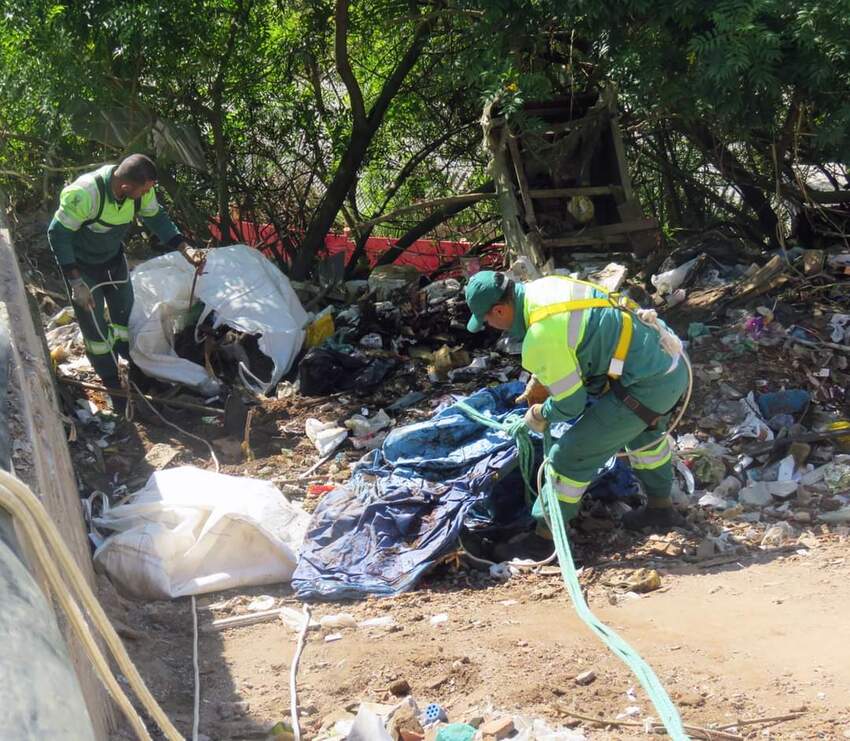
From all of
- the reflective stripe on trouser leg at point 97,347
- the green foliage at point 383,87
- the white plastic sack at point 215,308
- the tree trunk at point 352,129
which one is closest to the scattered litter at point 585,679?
the green foliage at point 383,87

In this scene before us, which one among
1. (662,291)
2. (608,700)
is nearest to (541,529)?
(608,700)

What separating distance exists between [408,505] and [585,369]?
1150 mm

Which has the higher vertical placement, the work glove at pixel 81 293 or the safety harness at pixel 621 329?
the work glove at pixel 81 293

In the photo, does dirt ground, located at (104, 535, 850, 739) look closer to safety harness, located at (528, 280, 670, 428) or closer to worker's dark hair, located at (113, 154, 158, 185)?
safety harness, located at (528, 280, 670, 428)

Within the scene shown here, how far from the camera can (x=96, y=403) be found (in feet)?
24.5

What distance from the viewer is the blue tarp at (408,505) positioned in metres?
4.93

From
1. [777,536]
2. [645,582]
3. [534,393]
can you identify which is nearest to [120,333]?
[534,393]

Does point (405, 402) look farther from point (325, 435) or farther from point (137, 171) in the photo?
point (137, 171)

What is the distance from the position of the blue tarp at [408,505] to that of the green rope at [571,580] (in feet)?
0.27

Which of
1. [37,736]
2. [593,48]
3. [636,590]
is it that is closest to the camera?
[37,736]

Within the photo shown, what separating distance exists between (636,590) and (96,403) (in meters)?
4.37

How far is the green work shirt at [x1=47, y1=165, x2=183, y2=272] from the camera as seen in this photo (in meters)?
6.74

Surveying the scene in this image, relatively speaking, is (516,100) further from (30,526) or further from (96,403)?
(30,526)

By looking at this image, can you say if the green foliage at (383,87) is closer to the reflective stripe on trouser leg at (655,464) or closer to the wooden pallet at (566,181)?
the wooden pallet at (566,181)
